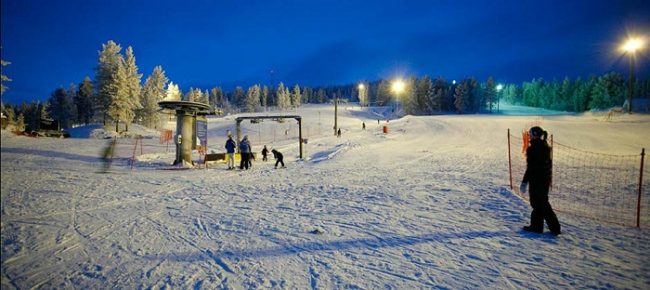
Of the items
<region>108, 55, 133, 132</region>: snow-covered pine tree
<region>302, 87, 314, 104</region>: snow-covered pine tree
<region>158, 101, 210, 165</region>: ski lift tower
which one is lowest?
<region>158, 101, 210, 165</region>: ski lift tower

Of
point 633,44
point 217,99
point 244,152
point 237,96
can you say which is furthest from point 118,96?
point 217,99

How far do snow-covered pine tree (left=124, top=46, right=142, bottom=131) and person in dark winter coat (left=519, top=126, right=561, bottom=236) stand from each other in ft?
170

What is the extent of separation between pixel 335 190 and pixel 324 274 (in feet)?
18.6

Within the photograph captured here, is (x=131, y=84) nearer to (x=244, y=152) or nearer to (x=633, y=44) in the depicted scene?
(x=244, y=152)

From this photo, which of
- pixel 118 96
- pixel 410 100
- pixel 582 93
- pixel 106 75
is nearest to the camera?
pixel 118 96

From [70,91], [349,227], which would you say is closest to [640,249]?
[349,227]

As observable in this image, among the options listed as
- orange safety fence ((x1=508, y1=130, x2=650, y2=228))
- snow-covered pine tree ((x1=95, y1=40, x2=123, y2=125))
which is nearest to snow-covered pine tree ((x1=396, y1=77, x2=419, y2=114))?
snow-covered pine tree ((x1=95, y1=40, x2=123, y2=125))

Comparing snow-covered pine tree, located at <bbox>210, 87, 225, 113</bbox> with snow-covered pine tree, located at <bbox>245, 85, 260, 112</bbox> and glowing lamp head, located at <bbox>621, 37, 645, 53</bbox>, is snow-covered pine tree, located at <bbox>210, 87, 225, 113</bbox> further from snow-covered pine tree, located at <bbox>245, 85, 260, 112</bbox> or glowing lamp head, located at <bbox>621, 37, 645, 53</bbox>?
glowing lamp head, located at <bbox>621, 37, 645, 53</bbox>

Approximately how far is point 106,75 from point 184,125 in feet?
123

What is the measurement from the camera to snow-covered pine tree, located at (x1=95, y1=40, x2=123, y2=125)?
4375 cm

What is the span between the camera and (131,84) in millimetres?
46938

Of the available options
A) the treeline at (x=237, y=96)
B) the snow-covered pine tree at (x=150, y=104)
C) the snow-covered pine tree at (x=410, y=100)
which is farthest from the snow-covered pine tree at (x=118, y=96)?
Answer: the snow-covered pine tree at (x=410, y=100)

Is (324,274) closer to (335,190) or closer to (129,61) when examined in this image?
(335,190)

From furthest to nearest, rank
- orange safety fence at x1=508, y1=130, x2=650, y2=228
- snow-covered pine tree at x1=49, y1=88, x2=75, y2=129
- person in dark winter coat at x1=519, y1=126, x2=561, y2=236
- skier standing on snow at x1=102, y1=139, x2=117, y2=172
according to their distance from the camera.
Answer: snow-covered pine tree at x1=49, y1=88, x2=75, y2=129 < skier standing on snow at x1=102, y1=139, x2=117, y2=172 < orange safety fence at x1=508, y1=130, x2=650, y2=228 < person in dark winter coat at x1=519, y1=126, x2=561, y2=236
